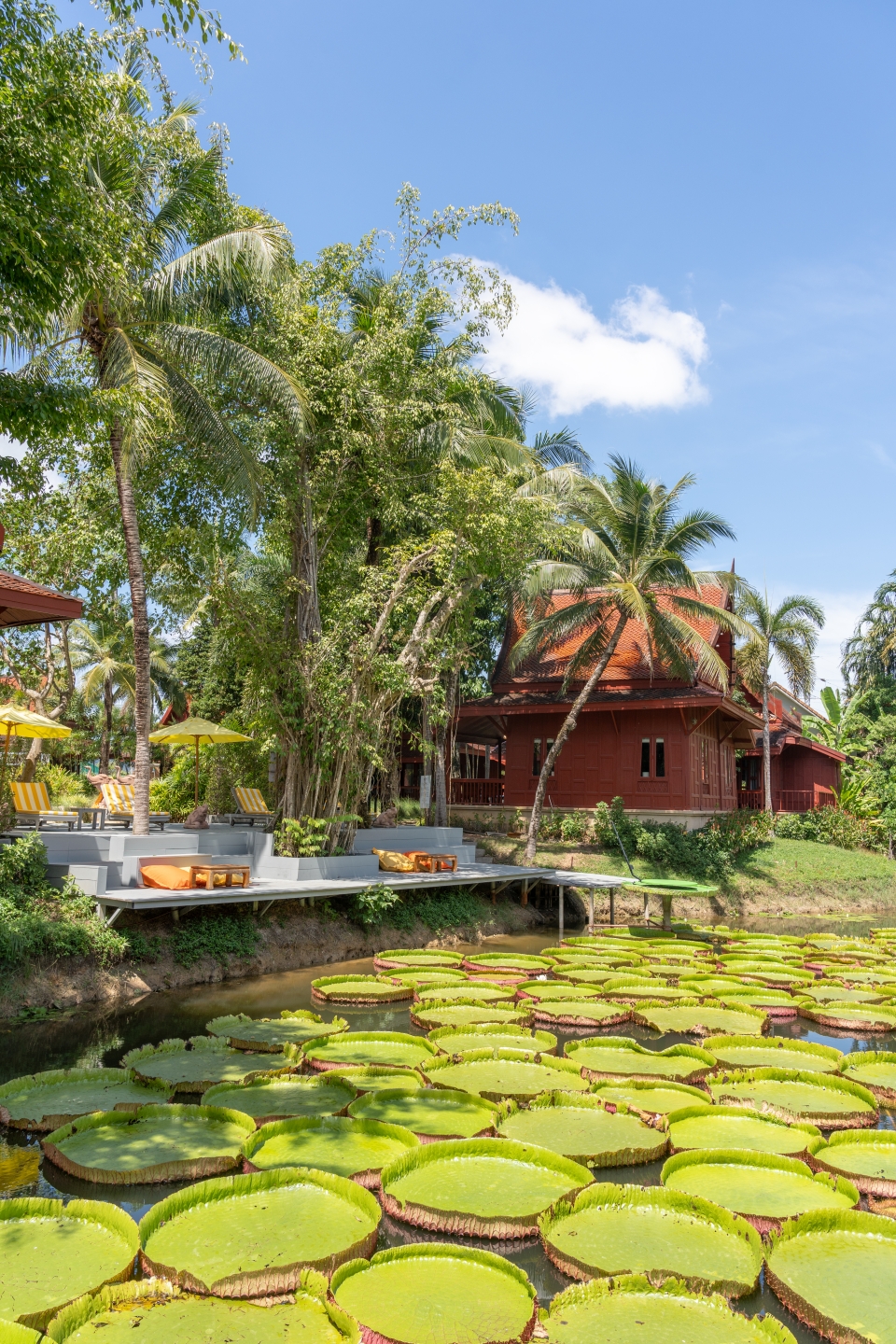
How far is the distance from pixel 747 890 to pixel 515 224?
14771 millimetres

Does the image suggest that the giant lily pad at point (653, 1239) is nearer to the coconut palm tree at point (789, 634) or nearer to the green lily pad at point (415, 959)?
the green lily pad at point (415, 959)

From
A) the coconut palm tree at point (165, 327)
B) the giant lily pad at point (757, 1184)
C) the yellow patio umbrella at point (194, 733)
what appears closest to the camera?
the giant lily pad at point (757, 1184)

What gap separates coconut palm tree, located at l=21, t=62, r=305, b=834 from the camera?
11.7 metres

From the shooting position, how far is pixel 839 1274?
384 cm

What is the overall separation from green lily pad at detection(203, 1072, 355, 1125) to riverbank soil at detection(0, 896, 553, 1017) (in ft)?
11.8

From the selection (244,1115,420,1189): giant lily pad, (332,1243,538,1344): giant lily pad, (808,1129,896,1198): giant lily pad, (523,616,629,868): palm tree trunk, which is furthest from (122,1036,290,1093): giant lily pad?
(523,616,629,868): palm tree trunk

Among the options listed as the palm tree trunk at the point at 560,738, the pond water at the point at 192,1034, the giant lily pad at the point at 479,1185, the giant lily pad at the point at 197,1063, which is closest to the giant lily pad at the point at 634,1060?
the pond water at the point at 192,1034

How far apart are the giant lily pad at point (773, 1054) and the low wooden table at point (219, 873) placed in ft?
20.8

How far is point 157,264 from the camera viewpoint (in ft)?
41.4

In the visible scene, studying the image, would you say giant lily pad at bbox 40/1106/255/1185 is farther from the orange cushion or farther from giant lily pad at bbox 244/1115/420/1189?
the orange cushion

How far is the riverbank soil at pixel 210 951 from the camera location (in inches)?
352

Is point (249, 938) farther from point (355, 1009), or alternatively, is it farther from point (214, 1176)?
point (214, 1176)

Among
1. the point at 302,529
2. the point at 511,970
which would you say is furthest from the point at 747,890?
the point at 302,529

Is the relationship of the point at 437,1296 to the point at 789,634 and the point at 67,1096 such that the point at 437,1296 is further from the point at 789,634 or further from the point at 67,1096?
the point at 789,634
